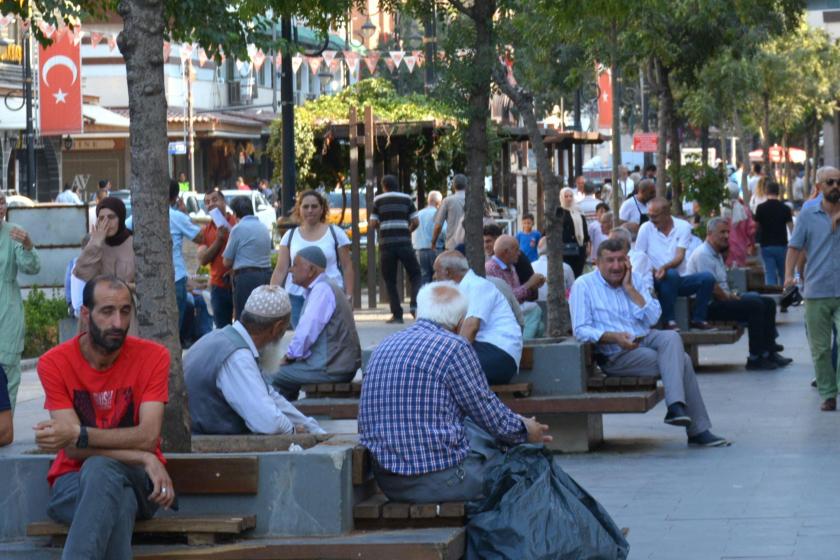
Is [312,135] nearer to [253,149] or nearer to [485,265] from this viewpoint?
[485,265]

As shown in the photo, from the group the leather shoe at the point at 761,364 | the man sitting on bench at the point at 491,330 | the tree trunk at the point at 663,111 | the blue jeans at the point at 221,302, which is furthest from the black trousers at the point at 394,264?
the man sitting on bench at the point at 491,330

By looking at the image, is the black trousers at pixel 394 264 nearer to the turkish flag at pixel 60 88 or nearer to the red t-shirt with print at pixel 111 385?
the turkish flag at pixel 60 88

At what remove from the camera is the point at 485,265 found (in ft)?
47.6

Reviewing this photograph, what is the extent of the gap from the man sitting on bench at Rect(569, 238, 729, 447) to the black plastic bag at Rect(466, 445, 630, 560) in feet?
13.6

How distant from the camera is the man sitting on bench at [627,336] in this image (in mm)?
11047

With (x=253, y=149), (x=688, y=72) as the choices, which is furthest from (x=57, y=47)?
(x=253, y=149)

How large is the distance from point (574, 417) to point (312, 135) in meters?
15.3

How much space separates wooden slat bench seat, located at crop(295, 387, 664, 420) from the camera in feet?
34.5

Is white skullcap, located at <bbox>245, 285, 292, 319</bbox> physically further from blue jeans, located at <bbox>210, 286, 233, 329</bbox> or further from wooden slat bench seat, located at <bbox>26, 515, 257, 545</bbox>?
blue jeans, located at <bbox>210, 286, 233, 329</bbox>

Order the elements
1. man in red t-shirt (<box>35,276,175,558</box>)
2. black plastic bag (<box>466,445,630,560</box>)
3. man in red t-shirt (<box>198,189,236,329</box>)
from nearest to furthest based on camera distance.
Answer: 1. man in red t-shirt (<box>35,276,175,558</box>)
2. black plastic bag (<box>466,445,630,560</box>)
3. man in red t-shirt (<box>198,189,236,329</box>)

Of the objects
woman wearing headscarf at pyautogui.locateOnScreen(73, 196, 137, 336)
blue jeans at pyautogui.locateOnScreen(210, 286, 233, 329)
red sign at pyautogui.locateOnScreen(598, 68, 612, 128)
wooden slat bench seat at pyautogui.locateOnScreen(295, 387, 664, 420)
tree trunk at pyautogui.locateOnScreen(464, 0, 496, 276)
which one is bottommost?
wooden slat bench seat at pyautogui.locateOnScreen(295, 387, 664, 420)

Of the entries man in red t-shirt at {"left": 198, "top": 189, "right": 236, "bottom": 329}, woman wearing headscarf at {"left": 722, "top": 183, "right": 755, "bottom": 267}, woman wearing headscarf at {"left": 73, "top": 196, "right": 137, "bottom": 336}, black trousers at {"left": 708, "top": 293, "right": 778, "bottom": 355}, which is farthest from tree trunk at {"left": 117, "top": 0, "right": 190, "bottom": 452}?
woman wearing headscarf at {"left": 722, "top": 183, "right": 755, "bottom": 267}

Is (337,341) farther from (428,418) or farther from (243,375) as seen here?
(428,418)

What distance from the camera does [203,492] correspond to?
6.48m
